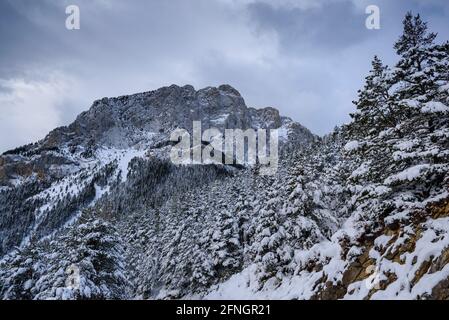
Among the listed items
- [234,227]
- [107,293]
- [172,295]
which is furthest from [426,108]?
[172,295]

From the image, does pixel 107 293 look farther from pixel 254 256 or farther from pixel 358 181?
pixel 358 181

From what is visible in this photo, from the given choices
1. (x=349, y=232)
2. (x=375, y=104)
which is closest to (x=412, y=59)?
(x=375, y=104)

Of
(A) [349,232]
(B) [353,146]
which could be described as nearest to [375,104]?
(B) [353,146]

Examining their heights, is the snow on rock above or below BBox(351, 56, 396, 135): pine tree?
below

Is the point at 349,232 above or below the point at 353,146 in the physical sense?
below

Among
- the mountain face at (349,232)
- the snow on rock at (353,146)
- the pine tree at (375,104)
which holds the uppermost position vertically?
the pine tree at (375,104)

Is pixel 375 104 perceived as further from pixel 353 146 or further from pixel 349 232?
pixel 349 232

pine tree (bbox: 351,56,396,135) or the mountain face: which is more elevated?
pine tree (bbox: 351,56,396,135)

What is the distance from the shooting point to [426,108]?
13.9 m

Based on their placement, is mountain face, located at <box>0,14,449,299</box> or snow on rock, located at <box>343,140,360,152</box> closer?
mountain face, located at <box>0,14,449,299</box>

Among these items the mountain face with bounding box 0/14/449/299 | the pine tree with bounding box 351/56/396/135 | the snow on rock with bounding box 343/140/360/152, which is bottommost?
the mountain face with bounding box 0/14/449/299

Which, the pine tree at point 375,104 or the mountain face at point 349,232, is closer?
the mountain face at point 349,232

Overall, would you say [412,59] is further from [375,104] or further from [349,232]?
[349,232]
